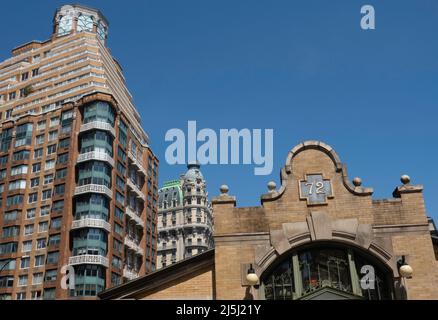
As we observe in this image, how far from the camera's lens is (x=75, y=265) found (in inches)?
2282

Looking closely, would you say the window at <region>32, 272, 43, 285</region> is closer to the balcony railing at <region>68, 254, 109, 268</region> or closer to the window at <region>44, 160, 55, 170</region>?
the balcony railing at <region>68, 254, 109, 268</region>

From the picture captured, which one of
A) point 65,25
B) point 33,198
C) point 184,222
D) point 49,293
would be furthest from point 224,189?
point 184,222

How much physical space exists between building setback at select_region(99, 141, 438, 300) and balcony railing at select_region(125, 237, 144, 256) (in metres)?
51.2

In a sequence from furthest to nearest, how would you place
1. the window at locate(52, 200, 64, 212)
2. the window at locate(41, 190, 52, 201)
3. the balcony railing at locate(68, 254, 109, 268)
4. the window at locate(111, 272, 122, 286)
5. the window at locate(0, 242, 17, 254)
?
→ the window at locate(41, 190, 52, 201) → the window at locate(0, 242, 17, 254) → the window at locate(52, 200, 64, 212) → the window at locate(111, 272, 122, 286) → the balcony railing at locate(68, 254, 109, 268)

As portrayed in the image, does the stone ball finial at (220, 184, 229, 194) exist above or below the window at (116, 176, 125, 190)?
below

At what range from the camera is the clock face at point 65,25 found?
3746 inches

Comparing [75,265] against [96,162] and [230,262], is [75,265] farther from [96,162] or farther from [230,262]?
[230,262]

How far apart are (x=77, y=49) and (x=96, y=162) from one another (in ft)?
92.6

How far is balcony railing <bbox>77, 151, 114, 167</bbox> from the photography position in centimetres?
6297

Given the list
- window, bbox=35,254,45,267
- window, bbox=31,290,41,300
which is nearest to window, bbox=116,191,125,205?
window, bbox=35,254,45,267

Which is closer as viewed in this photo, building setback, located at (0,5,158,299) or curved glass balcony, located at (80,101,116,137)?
building setback, located at (0,5,158,299)
